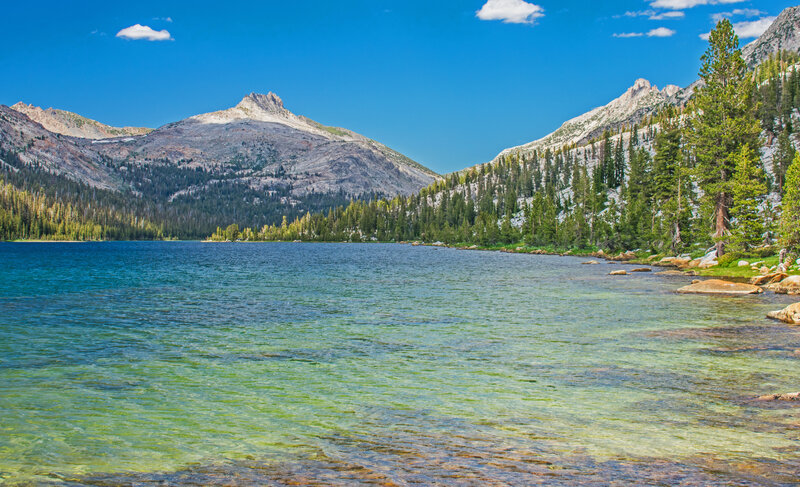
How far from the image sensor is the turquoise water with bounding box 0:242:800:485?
11.4 metres

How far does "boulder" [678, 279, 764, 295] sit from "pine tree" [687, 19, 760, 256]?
23.6 meters

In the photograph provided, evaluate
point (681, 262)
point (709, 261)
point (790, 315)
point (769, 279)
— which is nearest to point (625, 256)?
point (681, 262)

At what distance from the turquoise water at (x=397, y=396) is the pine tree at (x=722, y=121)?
38600 millimetres

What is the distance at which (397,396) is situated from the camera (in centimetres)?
1717

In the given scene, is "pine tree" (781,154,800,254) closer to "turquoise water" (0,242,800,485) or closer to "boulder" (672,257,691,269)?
"boulder" (672,257,691,269)

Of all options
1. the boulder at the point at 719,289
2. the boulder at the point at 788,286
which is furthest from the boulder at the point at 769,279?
the boulder at the point at 719,289

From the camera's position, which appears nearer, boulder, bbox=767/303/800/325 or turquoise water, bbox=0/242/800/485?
turquoise water, bbox=0/242/800/485

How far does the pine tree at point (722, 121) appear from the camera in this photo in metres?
70.1

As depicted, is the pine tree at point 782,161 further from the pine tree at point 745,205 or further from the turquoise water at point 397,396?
the turquoise water at point 397,396

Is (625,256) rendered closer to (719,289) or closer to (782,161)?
(719,289)

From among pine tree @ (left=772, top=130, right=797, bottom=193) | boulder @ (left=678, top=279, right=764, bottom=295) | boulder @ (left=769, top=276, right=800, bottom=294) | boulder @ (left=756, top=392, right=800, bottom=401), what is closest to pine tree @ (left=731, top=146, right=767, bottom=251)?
boulder @ (left=769, top=276, right=800, bottom=294)

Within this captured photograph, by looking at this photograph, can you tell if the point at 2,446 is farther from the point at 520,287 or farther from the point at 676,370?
the point at 520,287

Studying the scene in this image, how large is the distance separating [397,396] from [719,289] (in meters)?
42.5

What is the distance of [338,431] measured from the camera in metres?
13.8
